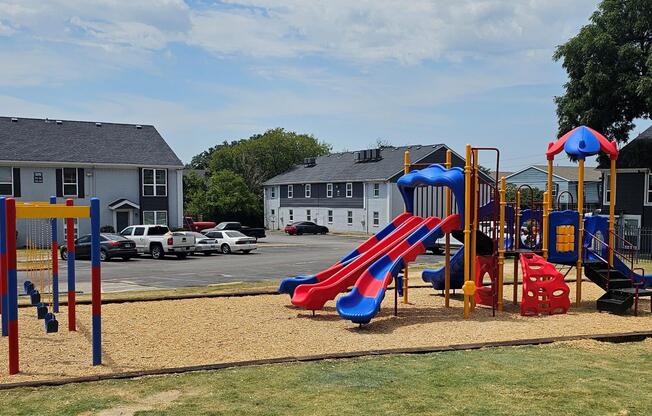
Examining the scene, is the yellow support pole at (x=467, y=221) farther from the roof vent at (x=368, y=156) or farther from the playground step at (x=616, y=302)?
the roof vent at (x=368, y=156)

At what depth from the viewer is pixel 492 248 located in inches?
543

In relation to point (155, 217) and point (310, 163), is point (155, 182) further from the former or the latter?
point (310, 163)

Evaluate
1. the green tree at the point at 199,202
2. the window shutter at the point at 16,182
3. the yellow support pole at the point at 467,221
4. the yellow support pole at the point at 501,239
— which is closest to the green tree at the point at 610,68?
the yellow support pole at the point at 501,239

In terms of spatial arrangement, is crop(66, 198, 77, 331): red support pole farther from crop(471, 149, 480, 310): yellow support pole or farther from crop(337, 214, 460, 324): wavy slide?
crop(471, 149, 480, 310): yellow support pole

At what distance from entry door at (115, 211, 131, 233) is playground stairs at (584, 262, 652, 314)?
3290cm

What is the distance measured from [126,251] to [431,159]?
103 ft

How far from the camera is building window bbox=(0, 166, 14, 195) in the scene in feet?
124

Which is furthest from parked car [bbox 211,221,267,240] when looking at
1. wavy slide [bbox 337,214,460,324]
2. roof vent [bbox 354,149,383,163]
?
wavy slide [bbox 337,214,460,324]

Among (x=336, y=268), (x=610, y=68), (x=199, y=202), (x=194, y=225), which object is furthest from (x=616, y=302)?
(x=199, y=202)

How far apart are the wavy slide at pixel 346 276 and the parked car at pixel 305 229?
4403 centimetres

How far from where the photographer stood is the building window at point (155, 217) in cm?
4191

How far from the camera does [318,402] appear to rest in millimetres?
6805

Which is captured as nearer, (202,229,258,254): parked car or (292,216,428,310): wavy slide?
(292,216,428,310): wavy slide

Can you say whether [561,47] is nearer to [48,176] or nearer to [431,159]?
[431,159]
